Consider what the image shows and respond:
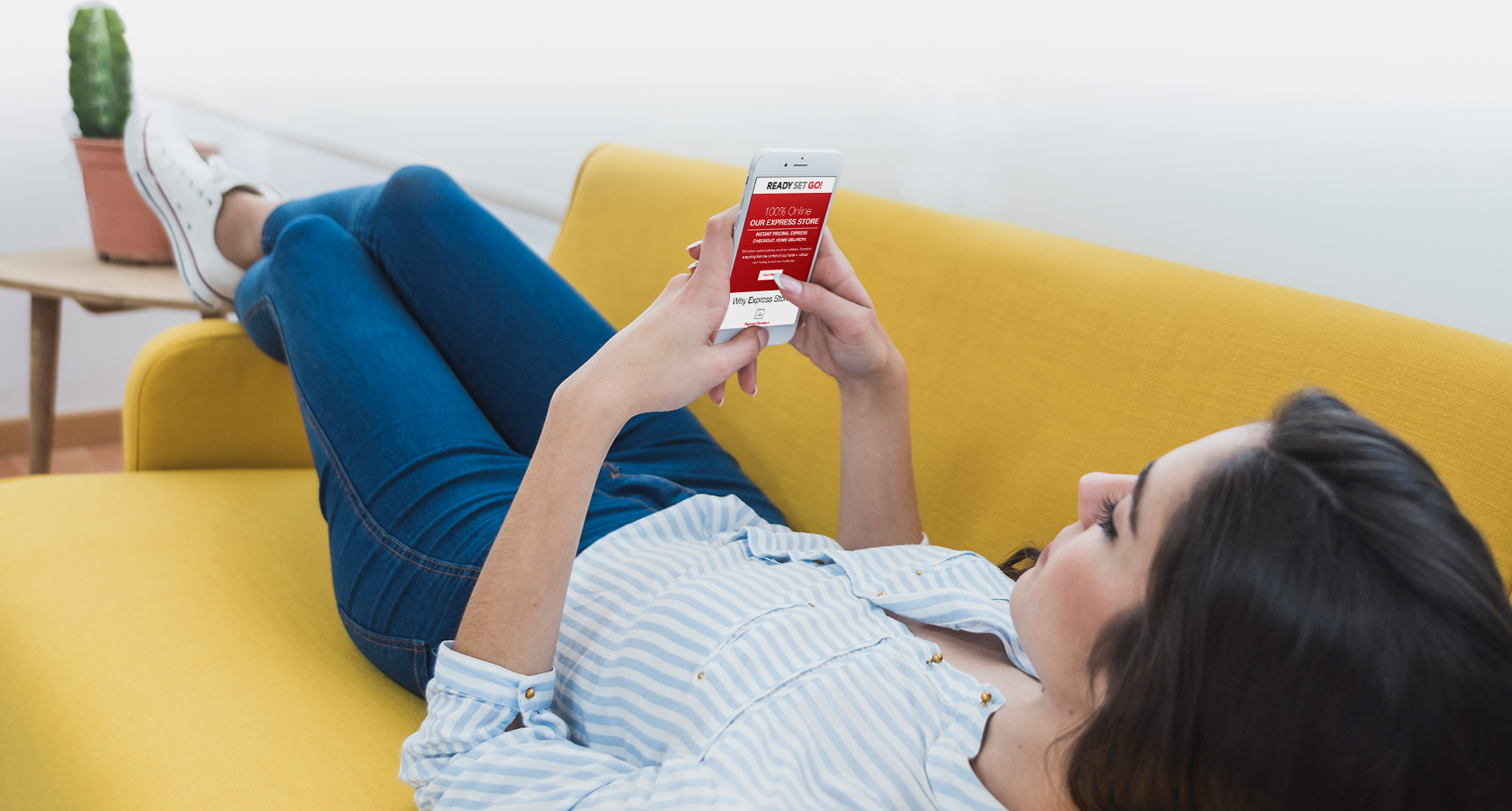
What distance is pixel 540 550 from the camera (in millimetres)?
747

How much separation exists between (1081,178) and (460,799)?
1.05 m

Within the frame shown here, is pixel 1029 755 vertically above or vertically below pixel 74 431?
above

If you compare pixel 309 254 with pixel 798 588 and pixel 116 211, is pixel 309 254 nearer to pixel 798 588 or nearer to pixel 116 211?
pixel 798 588

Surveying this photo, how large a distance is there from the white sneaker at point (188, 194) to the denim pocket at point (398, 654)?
2.29 ft

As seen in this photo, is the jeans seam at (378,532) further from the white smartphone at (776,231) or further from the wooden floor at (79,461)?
the wooden floor at (79,461)

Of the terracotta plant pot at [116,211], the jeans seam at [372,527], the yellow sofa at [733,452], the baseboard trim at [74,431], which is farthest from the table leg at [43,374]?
the jeans seam at [372,527]

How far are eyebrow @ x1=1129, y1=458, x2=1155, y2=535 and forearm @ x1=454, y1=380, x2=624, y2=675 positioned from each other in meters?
0.37

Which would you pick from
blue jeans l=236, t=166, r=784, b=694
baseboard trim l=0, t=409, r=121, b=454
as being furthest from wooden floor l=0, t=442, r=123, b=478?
blue jeans l=236, t=166, r=784, b=694

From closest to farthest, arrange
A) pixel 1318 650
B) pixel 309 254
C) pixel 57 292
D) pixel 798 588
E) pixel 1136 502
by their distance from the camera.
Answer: pixel 1318 650 → pixel 1136 502 → pixel 798 588 → pixel 309 254 → pixel 57 292

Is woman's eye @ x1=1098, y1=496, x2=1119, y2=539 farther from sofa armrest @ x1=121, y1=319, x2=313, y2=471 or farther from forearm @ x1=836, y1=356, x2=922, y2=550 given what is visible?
sofa armrest @ x1=121, y1=319, x2=313, y2=471

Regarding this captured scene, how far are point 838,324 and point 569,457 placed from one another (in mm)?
297

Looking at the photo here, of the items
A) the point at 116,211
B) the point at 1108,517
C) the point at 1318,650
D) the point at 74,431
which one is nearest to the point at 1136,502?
the point at 1108,517

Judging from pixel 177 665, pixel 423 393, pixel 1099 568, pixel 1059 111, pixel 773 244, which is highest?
pixel 1059 111

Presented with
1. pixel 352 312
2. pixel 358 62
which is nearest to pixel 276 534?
pixel 352 312
